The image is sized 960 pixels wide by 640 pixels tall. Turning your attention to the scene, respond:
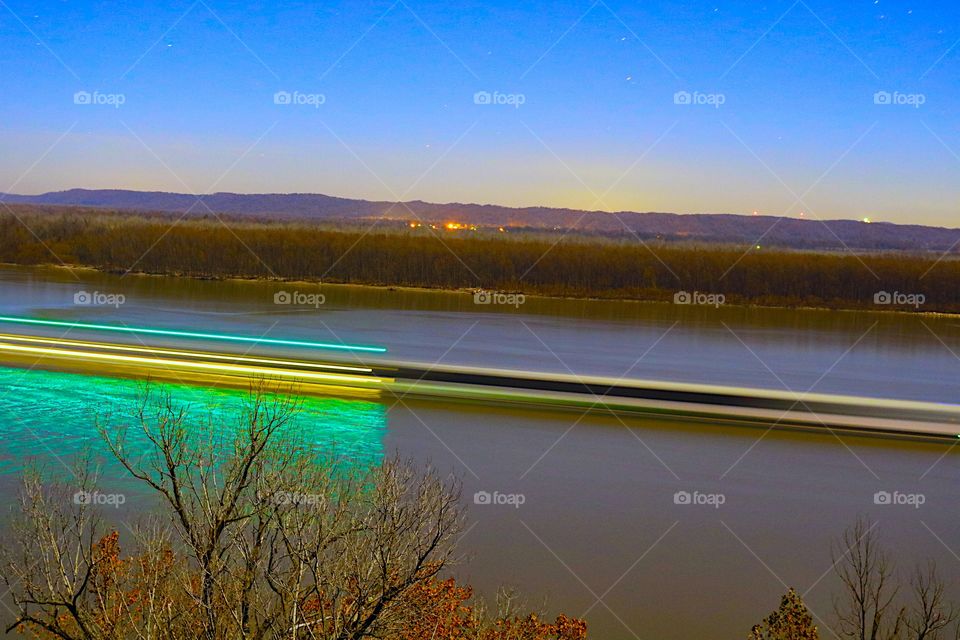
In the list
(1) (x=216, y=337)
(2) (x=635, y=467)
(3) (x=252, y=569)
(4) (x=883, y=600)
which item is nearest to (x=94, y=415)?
(1) (x=216, y=337)

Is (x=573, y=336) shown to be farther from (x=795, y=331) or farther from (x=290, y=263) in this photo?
(x=290, y=263)

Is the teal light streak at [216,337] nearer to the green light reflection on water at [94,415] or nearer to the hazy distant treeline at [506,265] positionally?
the green light reflection on water at [94,415]

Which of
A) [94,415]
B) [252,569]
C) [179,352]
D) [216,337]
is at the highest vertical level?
[216,337]

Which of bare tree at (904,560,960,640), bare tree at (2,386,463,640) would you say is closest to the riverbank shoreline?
bare tree at (904,560,960,640)

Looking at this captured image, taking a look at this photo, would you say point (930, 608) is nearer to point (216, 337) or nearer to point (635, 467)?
point (635, 467)

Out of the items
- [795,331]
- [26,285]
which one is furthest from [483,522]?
[26,285]

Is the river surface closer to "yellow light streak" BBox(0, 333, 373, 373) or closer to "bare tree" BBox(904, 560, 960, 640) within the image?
"bare tree" BBox(904, 560, 960, 640)
